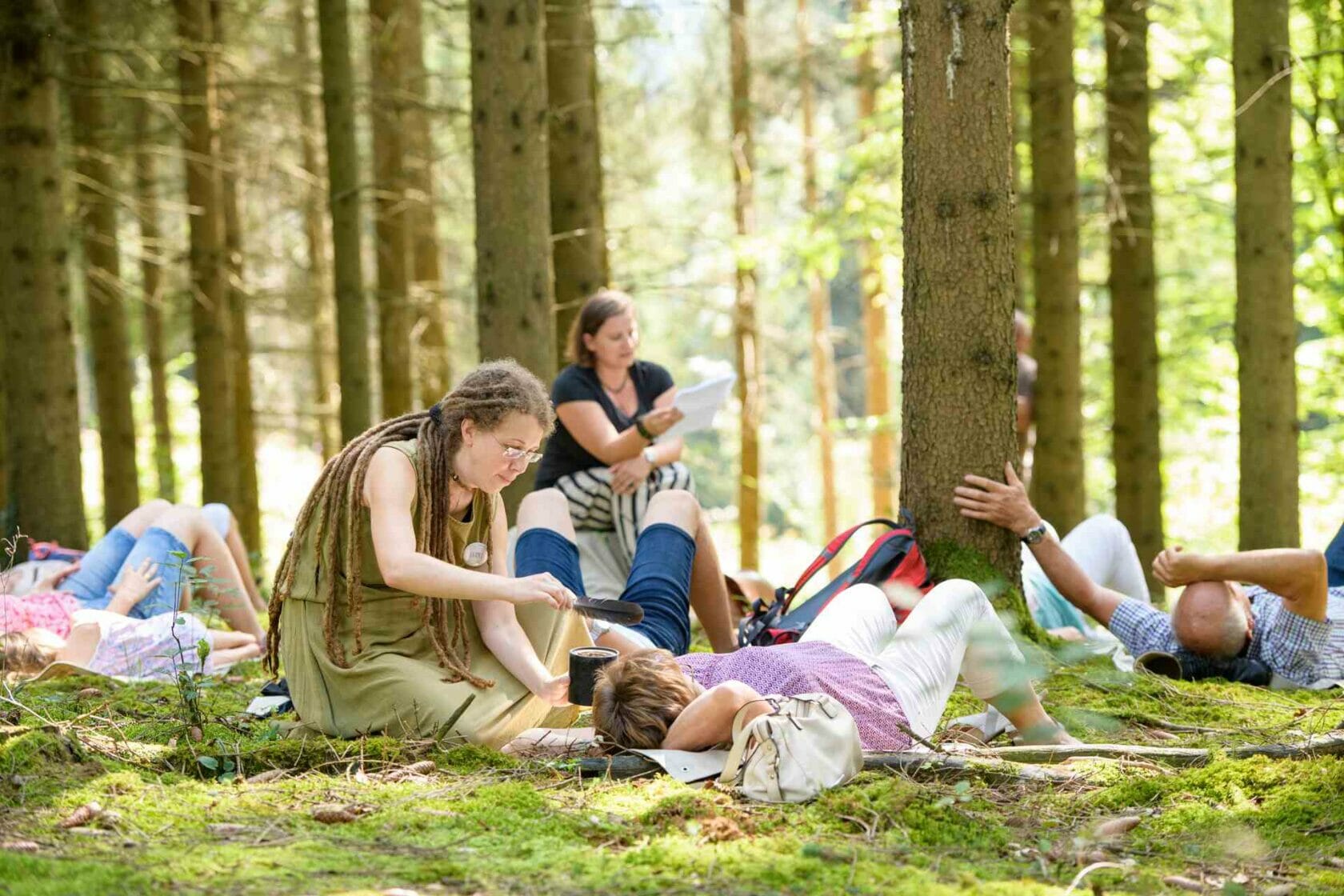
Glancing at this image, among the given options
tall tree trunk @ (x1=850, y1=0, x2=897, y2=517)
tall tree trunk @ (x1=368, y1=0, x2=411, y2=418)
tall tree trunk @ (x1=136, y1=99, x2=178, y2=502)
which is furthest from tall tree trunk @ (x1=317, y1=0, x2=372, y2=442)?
tall tree trunk @ (x1=850, y1=0, x2=897, y2=517)

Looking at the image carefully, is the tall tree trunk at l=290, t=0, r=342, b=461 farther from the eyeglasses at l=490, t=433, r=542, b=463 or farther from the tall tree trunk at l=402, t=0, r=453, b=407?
the eyeglasses at l=490, t=433, r=542, b=463

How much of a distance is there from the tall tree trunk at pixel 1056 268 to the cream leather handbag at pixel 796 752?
18.1 feet

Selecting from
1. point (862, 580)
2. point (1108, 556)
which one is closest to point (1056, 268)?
point (1108, 556)

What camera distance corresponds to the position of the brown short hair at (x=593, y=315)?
18.9ft

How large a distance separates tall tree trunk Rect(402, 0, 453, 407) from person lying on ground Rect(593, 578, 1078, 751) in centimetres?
795

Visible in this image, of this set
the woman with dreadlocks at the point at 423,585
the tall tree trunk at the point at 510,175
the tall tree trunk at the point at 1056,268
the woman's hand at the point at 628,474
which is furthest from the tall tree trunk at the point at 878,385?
the woman with dreadlocks at the point at 423,585

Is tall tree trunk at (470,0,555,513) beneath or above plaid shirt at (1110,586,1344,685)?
above

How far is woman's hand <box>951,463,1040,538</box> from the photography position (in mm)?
4891

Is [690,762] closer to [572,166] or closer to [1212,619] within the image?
[1212,619]

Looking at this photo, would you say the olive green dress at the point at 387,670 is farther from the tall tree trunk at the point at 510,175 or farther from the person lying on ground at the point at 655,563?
the tall tree trunk at the point at 510,175

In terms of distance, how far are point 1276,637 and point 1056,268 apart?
4.09 metres

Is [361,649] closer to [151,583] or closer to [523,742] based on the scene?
[523,742]

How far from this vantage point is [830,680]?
3.68 metres

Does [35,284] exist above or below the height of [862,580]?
above
